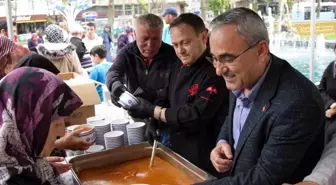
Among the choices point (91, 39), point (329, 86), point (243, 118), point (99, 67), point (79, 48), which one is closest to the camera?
point (243, 118)

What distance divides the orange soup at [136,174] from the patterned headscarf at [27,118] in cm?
45

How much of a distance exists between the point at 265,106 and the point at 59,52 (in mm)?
2461

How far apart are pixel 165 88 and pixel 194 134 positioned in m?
0.38

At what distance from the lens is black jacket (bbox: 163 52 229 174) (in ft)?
5.05

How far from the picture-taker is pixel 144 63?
2141 millimetres

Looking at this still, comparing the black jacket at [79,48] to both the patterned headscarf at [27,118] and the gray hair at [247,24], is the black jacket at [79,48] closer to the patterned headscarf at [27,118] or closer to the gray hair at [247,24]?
the patterned headscarf at [27,118]

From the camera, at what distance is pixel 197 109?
60.2 inches

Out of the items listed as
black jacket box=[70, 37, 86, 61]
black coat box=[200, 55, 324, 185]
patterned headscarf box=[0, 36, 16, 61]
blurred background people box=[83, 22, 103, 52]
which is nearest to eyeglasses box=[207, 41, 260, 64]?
black coat box=[200, 55, 324, 185]

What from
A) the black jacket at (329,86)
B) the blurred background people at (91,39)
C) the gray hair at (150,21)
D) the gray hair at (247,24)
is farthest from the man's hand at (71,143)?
the blurred background people at (91,39)

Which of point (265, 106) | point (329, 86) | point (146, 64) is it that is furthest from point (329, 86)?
point (265, 106)

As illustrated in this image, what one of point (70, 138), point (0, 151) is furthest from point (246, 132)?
point (70, 138)

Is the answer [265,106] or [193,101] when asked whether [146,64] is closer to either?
[193,101]

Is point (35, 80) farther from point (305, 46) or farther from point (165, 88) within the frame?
point (305, 46)

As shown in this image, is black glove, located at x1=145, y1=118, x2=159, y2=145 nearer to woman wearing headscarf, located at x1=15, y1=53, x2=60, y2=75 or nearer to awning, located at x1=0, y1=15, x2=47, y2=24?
woman wearing headscarf, located at x1=15, y1=53, x2=60, y2=75
